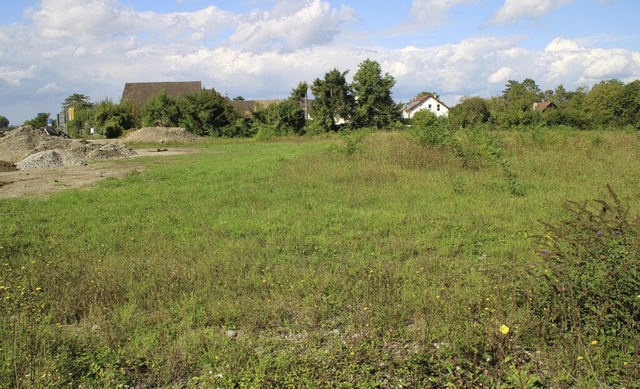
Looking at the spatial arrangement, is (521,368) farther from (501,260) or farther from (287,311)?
(501,260)

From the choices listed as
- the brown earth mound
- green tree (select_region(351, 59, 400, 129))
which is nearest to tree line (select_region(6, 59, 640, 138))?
green tree (select_region(351, 59, 400, 129))

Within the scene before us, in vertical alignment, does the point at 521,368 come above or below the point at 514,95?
below

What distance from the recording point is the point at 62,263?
606 centimetres

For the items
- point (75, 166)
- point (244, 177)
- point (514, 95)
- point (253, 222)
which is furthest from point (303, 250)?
point (514, 95)

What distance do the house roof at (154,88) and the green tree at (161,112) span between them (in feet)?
61.7

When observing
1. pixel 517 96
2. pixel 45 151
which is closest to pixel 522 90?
pixel 517 96

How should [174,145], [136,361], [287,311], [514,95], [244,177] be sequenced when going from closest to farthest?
[136,361], [287,311], [244,177], [174,145], [514,95]

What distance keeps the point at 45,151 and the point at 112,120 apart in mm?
32517

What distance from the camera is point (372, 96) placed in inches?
1865

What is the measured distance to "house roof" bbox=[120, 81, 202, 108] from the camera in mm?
71625

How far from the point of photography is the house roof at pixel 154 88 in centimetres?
7162

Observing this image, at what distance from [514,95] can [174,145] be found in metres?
62.5

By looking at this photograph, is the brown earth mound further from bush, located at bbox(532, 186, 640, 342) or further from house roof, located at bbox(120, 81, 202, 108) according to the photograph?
house roof, located at bbox(120, 81, 202, 108)

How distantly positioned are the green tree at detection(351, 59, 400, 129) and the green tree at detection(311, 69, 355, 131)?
1.05 metres
